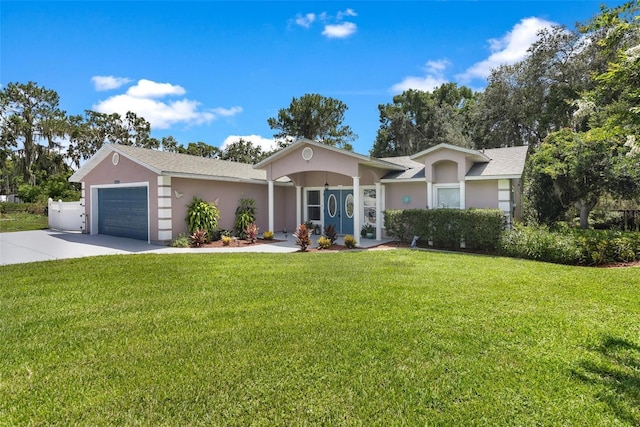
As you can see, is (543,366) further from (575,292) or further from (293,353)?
(575,292)

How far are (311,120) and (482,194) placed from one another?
78.9 feet

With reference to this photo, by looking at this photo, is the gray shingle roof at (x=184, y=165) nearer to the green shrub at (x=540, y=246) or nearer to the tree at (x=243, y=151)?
the green shrub at (x=540, y=246)

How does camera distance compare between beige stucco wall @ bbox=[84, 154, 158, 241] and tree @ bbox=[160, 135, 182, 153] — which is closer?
beige stucco wall @ bbox=[84, 154, 158, 241]

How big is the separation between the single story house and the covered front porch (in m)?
0.04

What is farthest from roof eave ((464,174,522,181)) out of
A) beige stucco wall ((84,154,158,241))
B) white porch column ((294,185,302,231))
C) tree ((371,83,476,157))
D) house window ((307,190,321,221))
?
tree ((371,83,476,157))

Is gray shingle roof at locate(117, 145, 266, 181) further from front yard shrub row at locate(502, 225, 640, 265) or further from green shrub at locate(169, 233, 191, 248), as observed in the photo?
front yard shrub row at locate(502, 225, 640, 265)

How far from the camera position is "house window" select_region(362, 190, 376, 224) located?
53.0ft

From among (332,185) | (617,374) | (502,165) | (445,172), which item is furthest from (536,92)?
(617,374)

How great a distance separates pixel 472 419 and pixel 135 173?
51.7 ft

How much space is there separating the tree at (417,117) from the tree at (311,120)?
16.1 feet

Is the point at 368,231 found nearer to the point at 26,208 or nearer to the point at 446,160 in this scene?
the point at 446,160

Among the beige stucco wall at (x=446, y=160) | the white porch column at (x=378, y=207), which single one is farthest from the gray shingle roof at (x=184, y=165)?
the beige stucco wall at (x=446, y=160)

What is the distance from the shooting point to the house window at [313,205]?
18141 mm

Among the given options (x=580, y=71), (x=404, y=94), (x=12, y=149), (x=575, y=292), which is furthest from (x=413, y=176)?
(x=12, y=149)
